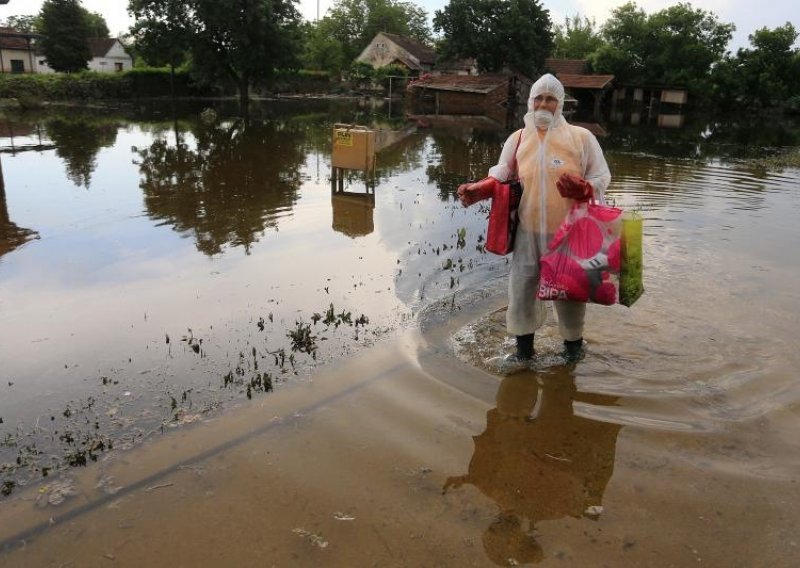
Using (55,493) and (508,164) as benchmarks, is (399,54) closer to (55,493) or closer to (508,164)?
(508,164)

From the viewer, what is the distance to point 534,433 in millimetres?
3662

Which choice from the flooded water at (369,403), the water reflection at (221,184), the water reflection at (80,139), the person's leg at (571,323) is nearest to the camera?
the flooded water at (369,403)

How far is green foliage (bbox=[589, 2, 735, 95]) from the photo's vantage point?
51.8 meters

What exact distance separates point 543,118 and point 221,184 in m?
8.11

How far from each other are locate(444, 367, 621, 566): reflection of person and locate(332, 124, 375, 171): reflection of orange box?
6.46 m

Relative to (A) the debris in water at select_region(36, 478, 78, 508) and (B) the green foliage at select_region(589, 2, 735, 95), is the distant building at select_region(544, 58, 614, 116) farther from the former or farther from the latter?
(A) the debris in water at select_region(36, 478, 78, 508)

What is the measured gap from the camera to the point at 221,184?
35.8 feet

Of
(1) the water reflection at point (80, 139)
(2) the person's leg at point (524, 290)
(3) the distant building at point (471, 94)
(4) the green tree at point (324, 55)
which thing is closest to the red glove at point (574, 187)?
(2) the person's leg at point (524, 290)

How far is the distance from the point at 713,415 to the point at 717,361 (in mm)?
847

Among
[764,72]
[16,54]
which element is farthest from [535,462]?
[16,54]

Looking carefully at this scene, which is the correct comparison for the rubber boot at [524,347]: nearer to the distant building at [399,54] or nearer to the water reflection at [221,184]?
the water reflection at [221,184]

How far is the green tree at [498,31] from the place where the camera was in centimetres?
4906

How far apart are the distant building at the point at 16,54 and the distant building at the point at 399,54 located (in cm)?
3039

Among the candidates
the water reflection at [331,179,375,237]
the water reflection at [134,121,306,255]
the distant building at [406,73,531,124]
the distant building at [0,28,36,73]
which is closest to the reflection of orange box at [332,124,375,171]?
the water reflection at [331,179,375,237]
